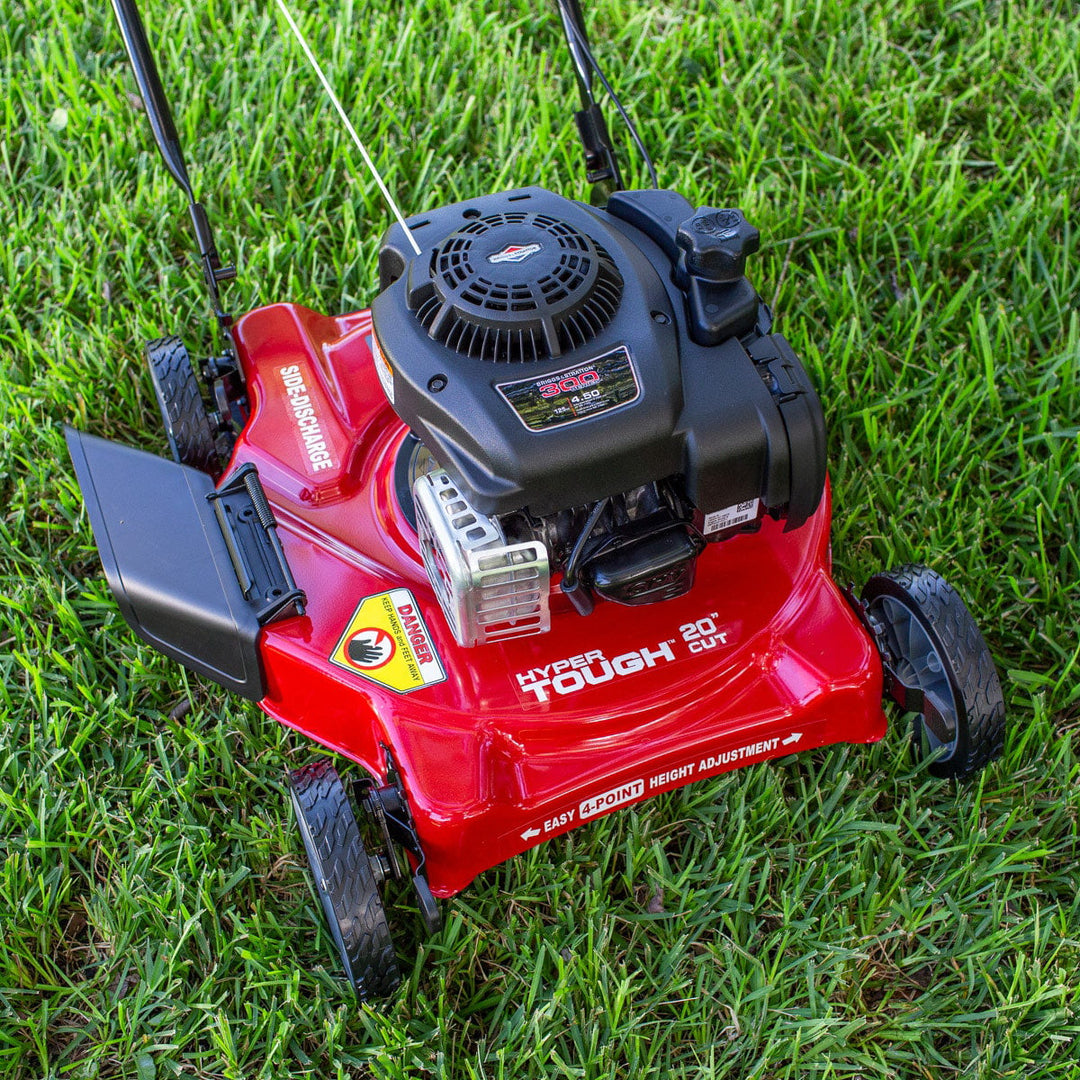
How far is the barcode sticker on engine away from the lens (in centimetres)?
203

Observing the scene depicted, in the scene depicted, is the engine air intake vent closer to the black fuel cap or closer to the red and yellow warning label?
the black fuel cap

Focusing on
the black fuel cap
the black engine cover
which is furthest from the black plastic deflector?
the black fuel cap

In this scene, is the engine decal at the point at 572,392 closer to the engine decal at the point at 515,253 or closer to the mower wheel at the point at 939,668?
the engine decal at the point at 515,253

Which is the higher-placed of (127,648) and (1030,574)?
(127,648)

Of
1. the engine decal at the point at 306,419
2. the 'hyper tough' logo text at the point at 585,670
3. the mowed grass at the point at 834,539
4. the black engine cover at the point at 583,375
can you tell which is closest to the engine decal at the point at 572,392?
the black engine cover at the point at 583,375

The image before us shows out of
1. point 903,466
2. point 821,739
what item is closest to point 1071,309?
point 903,466

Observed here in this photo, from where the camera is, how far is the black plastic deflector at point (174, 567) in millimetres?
2203

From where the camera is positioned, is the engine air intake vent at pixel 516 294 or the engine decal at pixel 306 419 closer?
the engine air intake vent at pixel 516 294

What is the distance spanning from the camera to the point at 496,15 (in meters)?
3.59

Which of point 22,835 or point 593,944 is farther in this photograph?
point 22,835

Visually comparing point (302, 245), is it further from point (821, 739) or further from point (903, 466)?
point (821, 739)

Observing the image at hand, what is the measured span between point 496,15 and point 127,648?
216 centimetres

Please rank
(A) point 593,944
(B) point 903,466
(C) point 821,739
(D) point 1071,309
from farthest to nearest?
1. (D) point 1071,309
2. (B) point 903,466
3. (C) point 821,739
4. (A) point 593,944

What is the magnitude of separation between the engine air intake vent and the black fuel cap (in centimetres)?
12
